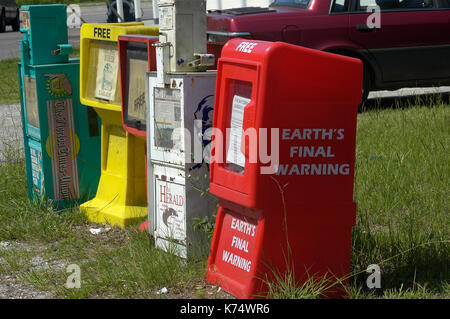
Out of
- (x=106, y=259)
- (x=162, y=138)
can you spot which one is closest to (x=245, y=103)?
(x=162, y=138)

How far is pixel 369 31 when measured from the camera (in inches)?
350

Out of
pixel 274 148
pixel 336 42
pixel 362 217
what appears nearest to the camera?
pixel 274 148

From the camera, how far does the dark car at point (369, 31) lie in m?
8.57

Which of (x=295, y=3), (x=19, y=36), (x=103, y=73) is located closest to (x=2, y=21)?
(x=19, y=36)

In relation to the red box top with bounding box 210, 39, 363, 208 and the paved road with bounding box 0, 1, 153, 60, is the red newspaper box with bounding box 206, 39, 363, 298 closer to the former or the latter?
the red box top with bounding box 210, 39, 363, 208

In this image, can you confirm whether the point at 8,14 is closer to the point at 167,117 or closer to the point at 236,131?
the point at 167,117

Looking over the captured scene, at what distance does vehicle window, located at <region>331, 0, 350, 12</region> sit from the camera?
8859 millimetres

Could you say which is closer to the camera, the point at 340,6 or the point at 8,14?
the point at 340,6

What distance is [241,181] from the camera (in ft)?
12.3

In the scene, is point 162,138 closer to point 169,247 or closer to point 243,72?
point 169,247

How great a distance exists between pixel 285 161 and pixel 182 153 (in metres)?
0.89

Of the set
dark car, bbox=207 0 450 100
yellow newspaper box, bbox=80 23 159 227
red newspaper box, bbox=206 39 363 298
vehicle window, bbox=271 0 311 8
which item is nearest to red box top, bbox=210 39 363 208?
red newspaper box, bbox=206 39 363 298

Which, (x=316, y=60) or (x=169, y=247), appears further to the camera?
(x=169, y=247)

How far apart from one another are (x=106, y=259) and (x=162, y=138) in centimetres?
84
